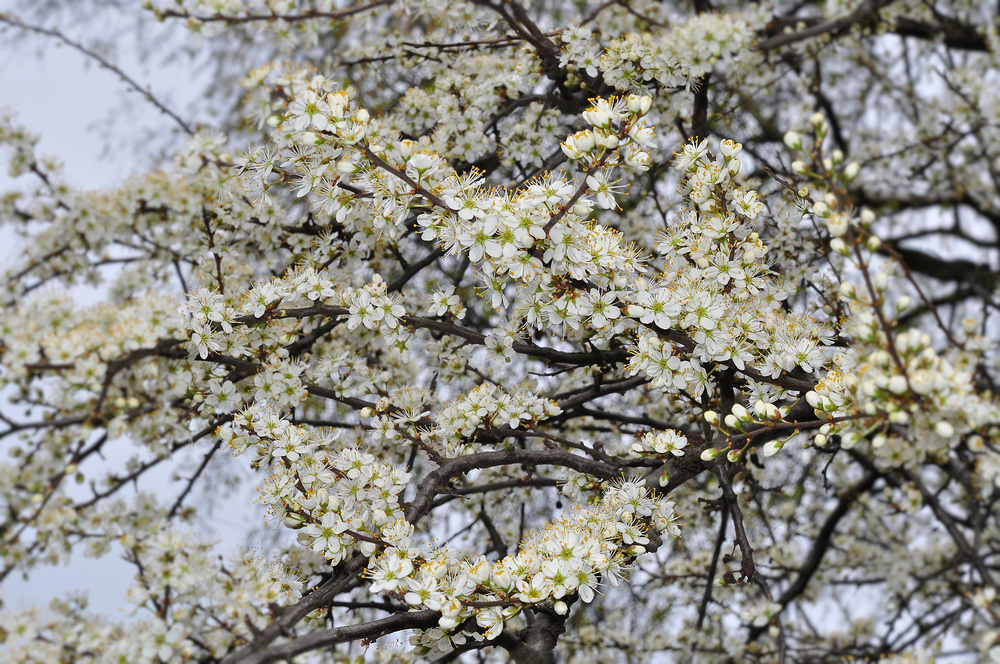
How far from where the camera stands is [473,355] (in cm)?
331

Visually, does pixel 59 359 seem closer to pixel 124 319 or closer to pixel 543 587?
pixel 124 319

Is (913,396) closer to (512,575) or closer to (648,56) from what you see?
(512,575)

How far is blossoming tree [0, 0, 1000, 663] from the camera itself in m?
2.01

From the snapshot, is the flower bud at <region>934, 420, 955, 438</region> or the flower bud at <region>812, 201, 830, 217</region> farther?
the flower bud at <region>812, 201, 830, 217</region>

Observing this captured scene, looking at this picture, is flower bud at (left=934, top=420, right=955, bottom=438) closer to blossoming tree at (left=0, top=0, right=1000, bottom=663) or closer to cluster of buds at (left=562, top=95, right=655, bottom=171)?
blossoming tree at (left=0, top=0, right=1000, bottom=663)

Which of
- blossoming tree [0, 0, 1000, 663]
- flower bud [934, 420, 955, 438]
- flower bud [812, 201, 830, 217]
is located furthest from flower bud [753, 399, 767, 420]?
flower bud [812, 201, 830, 217]

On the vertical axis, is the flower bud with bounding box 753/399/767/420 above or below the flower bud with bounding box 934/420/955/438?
above

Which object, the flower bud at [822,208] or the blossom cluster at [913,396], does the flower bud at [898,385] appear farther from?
the flower bud at [822,208]

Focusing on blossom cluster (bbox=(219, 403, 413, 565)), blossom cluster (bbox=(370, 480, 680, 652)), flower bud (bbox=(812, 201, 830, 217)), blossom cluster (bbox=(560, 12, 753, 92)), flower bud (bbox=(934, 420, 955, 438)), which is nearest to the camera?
flower bud (bbox=(934, 420, 955, 438))

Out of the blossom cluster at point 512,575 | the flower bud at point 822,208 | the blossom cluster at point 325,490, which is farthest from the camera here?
the blossom cluster at point 325,490

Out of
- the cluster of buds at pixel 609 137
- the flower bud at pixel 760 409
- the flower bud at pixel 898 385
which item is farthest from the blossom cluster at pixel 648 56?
the flower bud at pixel 898 385

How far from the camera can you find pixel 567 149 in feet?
6.84

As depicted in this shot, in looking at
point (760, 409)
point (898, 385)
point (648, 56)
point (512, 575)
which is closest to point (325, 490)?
point (512, 575)

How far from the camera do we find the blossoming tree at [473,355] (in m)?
2.01
